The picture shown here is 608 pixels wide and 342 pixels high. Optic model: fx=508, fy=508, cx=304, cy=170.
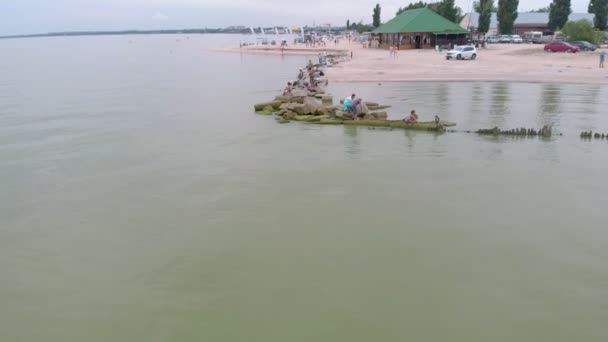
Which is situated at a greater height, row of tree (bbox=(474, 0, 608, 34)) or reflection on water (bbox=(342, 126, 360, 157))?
row of tree (bbox=(474, 0, 608, 34))

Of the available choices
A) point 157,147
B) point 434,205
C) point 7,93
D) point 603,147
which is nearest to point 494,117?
point 603,147

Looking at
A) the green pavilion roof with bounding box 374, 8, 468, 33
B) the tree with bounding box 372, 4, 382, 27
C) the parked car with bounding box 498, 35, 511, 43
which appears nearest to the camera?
the green pavilion roof with bounding box 374, 8, 468, 33

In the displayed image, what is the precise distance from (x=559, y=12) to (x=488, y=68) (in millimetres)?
40102

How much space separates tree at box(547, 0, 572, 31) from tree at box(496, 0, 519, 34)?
18.7 feet

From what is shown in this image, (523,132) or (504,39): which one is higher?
(504,39)

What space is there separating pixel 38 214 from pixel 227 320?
762cm

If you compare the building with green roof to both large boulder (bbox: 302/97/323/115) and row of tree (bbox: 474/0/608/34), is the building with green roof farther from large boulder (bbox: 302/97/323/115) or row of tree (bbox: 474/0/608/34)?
large boulder (bbox: 302/97/323/115)

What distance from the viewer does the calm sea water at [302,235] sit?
8.90 meters

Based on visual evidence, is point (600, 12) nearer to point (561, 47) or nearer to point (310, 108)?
point (561, 47)

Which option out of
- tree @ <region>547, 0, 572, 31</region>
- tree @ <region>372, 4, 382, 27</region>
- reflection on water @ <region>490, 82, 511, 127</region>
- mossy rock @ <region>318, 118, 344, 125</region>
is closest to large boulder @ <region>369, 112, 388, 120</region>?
mossy rock @ <region>318, 118, 344, 125</region>

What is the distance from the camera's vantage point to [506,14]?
75812 millimetres

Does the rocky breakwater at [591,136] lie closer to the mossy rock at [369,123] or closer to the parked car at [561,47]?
the mossy rock at [369,123]

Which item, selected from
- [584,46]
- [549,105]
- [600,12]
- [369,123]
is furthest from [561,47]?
[369,123]

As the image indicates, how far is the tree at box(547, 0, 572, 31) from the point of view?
7525 centimetres
